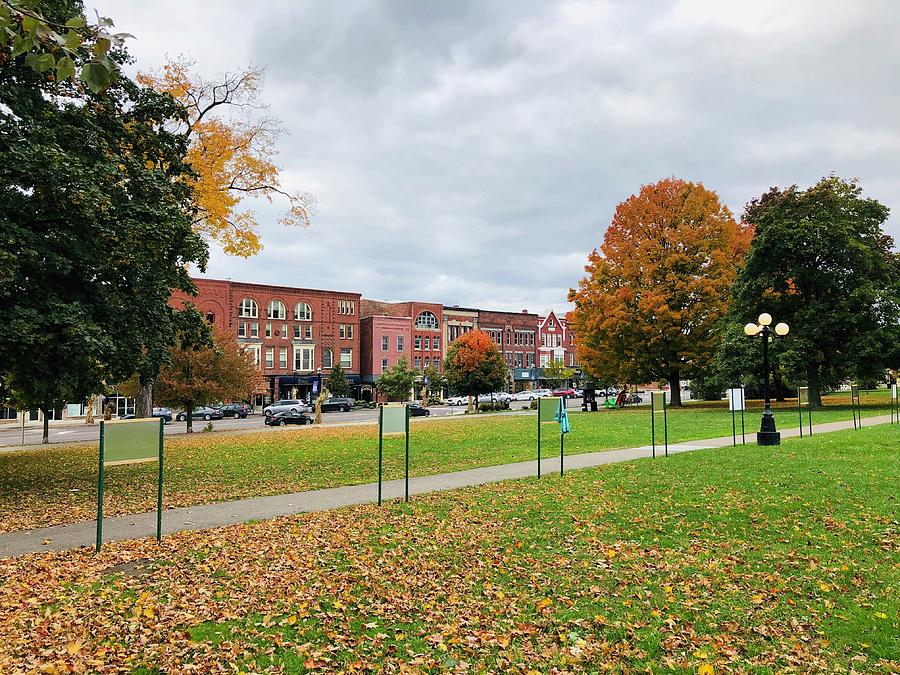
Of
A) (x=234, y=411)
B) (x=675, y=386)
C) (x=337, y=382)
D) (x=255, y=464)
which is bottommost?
(x=234, y=411)

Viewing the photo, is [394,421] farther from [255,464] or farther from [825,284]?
[825,284]

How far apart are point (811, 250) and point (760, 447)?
2335 centimetres

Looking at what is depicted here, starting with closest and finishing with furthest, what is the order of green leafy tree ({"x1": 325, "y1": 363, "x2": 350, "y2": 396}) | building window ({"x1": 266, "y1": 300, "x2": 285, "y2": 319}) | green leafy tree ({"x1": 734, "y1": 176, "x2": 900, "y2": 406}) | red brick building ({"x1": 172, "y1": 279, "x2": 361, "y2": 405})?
1. green leafy tree ({"x1": 734, "y1": 176, "x2": 900, "y2": 406})
2. red brick building ({"x1": 172, "y1": 279, "x2": 361, "y2": 405})
3. building window ({"x1": 266, "y1": 300, "x2": 285, "y2": 319})
4. green leafy tree ({"x1": 325, "y1": 363, "x2": 350, "y2": 396})

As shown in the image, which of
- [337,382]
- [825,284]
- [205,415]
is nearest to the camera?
[825,284]

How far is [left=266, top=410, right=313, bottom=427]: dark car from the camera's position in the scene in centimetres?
4284

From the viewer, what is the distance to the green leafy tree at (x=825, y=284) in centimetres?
3534

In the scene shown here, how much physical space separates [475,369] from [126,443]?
47.3 meters

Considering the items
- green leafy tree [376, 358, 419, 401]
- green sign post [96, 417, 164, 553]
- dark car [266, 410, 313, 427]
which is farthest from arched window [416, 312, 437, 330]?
green sign post [96, 417, 164, 553]

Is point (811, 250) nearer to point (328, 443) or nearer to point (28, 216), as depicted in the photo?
point (328, 443)

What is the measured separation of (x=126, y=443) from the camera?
823cm

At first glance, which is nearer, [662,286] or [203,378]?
[203,378]

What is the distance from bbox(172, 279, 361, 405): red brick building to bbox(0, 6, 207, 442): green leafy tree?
184 feet

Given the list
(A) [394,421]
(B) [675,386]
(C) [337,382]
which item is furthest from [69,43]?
(C) [337,382]

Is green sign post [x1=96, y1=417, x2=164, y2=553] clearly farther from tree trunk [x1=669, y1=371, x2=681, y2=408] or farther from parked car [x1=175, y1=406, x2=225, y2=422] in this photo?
parked car [x1=175, y1=406, x2=225, y2=422]
